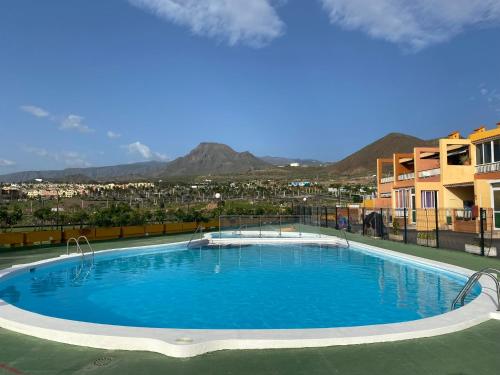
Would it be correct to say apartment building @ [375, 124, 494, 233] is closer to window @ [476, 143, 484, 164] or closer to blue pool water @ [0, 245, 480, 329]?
window @ [476, 143, 484, 164]

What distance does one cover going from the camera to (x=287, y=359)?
4520 mm

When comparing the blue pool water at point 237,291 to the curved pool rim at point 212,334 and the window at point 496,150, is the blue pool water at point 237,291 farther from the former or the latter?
the window at point 496,150

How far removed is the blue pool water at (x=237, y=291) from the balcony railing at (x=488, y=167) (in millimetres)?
10976

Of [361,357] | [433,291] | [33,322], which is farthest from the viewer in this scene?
[433,291]

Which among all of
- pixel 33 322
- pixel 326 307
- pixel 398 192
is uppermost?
pixel 398 192

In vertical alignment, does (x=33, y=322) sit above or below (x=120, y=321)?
above

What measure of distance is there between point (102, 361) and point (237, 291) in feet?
21.4

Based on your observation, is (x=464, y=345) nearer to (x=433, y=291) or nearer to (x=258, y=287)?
(x=433, y=291)

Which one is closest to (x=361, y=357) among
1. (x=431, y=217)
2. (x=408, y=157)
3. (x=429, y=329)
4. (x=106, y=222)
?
(x=429, y=329)

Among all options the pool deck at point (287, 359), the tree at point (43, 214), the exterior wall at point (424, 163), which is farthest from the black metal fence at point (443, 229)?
the tree at point (43, 214)

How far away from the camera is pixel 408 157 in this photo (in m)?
35.2

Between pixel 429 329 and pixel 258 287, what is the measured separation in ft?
20.4

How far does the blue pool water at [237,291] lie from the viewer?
8.19 m

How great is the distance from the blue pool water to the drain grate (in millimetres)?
3196
